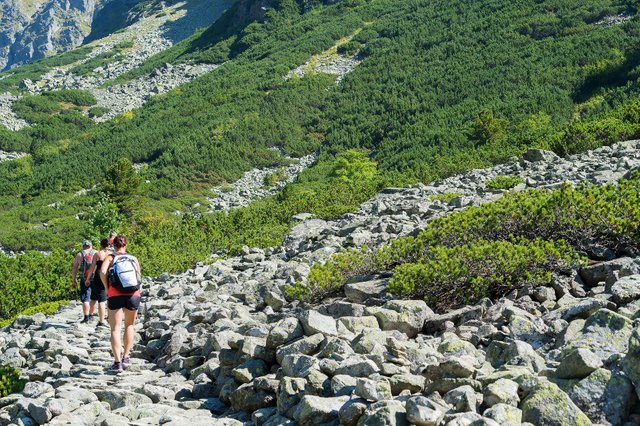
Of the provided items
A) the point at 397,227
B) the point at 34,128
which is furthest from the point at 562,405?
the point at 34,128

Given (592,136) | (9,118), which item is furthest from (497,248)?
(9,118)

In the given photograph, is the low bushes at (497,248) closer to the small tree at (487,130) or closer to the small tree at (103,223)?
the small tree at (103,223)

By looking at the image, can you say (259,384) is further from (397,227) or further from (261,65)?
(261,65)

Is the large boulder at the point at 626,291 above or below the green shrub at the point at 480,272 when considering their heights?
above

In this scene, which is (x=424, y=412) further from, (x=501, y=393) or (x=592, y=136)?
(x=592, y=136)

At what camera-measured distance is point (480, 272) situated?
300 inches

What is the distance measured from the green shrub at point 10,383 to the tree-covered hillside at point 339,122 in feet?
32.1

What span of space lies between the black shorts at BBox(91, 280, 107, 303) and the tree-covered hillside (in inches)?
252

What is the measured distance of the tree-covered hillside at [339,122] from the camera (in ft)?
82.3

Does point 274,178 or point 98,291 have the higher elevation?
point 98,291

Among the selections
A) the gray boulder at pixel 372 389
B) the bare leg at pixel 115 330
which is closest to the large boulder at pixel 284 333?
the gray boulder at pixel 372 389

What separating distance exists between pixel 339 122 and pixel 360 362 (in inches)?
1870

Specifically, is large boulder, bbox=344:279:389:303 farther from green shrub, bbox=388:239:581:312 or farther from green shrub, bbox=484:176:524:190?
green shrub, bbox=484:176:524:190

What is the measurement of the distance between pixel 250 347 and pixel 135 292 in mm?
1925
